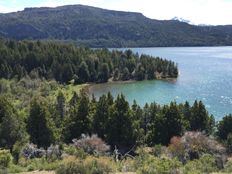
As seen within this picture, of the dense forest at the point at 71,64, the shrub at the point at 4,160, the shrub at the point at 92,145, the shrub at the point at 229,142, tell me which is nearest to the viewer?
the shrub at the point at 4,160

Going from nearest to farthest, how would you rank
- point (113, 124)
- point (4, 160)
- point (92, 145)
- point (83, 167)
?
point (83, 167) < point (4, 160) < point (92, 145) < point (113, 124)

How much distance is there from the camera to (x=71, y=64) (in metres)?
117

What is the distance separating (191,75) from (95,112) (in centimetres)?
8396

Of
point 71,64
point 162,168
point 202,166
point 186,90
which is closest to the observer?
point 162,168

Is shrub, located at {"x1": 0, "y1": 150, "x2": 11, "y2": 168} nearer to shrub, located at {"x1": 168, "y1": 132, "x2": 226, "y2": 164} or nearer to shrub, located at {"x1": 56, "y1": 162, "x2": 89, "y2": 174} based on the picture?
shrub, located at {"x1": 56, "y1": 162, "x2": 89, "y2": 174}

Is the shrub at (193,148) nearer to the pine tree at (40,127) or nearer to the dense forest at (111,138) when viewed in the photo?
the dense forest at (111,138)

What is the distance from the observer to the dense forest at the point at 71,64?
112 metres

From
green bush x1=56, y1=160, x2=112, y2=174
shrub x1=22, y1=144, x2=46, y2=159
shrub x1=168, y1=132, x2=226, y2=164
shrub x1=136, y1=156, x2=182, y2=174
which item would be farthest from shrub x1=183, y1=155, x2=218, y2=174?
shrub x1=22, y1=144, x2=46, y2=159

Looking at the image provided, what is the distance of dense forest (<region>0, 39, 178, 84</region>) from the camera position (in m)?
112

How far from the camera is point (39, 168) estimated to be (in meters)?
28.3

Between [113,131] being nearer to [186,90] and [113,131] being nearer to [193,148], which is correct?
[193,148]

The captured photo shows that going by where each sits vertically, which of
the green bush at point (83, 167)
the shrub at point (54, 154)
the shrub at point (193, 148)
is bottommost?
the shrub at point (54, 154)

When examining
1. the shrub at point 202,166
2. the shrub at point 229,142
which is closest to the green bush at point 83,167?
the shrub at point 202,166

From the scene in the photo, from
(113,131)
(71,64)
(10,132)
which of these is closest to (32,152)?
(10,132)
